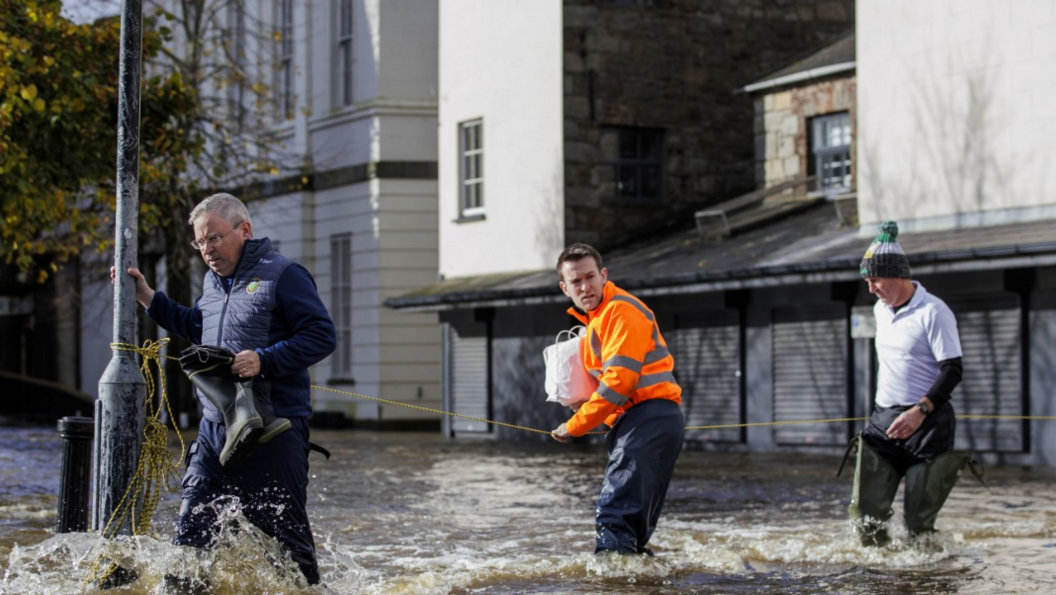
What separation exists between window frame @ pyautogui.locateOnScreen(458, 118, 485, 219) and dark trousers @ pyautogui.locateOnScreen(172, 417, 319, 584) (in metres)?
21.7

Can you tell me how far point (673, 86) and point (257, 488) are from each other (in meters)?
21.4

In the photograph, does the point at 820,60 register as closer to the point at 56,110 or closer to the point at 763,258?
the point at 763,258

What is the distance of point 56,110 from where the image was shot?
59.2 ft

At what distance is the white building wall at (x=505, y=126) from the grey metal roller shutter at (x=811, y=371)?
16.5 ft

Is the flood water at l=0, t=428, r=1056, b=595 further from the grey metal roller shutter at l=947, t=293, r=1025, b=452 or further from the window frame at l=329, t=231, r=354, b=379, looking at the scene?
the window frame at l=329, t=231, r=354, b=379

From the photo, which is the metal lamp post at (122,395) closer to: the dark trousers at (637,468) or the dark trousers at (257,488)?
the dark trousers at (257,488)

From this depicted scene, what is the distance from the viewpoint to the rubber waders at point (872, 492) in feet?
33.8

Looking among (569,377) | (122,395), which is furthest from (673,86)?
(122,395)

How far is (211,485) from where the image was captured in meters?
7.74

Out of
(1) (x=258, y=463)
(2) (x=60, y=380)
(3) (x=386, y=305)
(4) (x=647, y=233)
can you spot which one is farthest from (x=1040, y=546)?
(2) (x=60, y=380)

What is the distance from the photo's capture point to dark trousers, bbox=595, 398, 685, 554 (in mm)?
8984

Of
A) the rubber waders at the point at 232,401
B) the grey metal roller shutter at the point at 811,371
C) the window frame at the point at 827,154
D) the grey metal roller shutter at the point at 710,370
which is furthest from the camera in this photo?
the window frame at the point at 827,154

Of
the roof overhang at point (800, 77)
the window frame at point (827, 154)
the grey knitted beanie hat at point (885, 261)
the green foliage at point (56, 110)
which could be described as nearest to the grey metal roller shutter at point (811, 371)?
the window frame at point (827, 154)

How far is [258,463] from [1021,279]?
13.5 m
